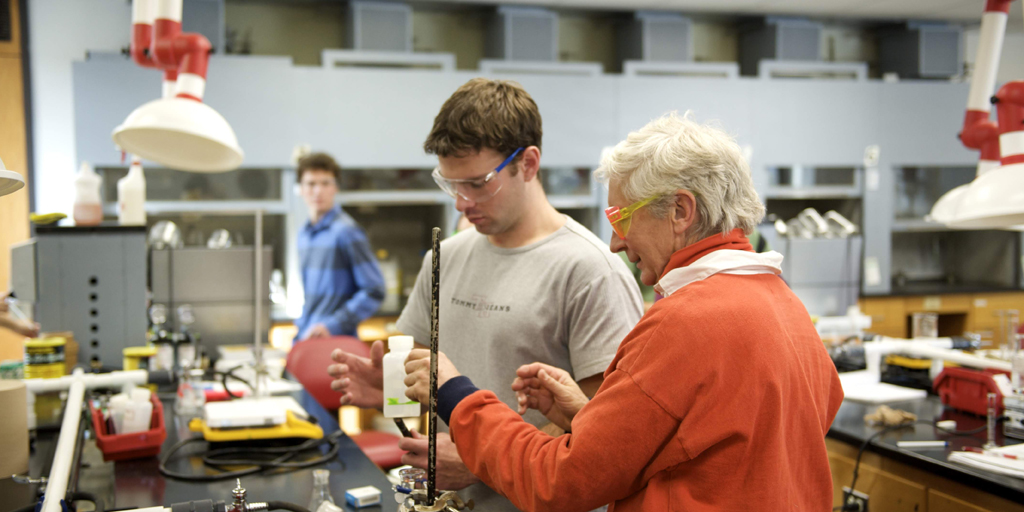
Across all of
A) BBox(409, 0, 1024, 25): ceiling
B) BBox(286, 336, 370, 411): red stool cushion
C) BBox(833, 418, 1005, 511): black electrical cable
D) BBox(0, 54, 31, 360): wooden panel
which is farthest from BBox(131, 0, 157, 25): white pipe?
BBox(409, 0, 1024, 25): ceiling

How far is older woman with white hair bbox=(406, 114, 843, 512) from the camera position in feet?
2.92

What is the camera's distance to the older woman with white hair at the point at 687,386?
89 cm

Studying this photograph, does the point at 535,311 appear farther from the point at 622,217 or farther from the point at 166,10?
the point at 166,10

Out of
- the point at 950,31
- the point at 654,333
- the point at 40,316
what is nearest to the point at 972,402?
the point at 654,333

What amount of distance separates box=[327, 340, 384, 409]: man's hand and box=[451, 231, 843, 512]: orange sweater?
578 millimetres

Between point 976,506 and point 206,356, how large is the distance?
2.51 metres

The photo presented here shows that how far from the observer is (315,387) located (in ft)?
8.75

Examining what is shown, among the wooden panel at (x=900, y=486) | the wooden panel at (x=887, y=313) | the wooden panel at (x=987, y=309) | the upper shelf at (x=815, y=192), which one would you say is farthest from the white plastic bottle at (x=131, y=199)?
the wooden panel at (x=987, y=309)

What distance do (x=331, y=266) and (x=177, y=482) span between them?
6.93 feet

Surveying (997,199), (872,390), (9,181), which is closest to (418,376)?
(9,181)

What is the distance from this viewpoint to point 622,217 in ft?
3.51

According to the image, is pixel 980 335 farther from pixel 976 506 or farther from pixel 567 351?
pixel 567 351

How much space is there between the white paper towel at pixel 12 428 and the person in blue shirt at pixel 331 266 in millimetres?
1932

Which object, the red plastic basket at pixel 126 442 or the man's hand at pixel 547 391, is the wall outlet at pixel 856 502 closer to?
the man's hand at pixel 547 391
